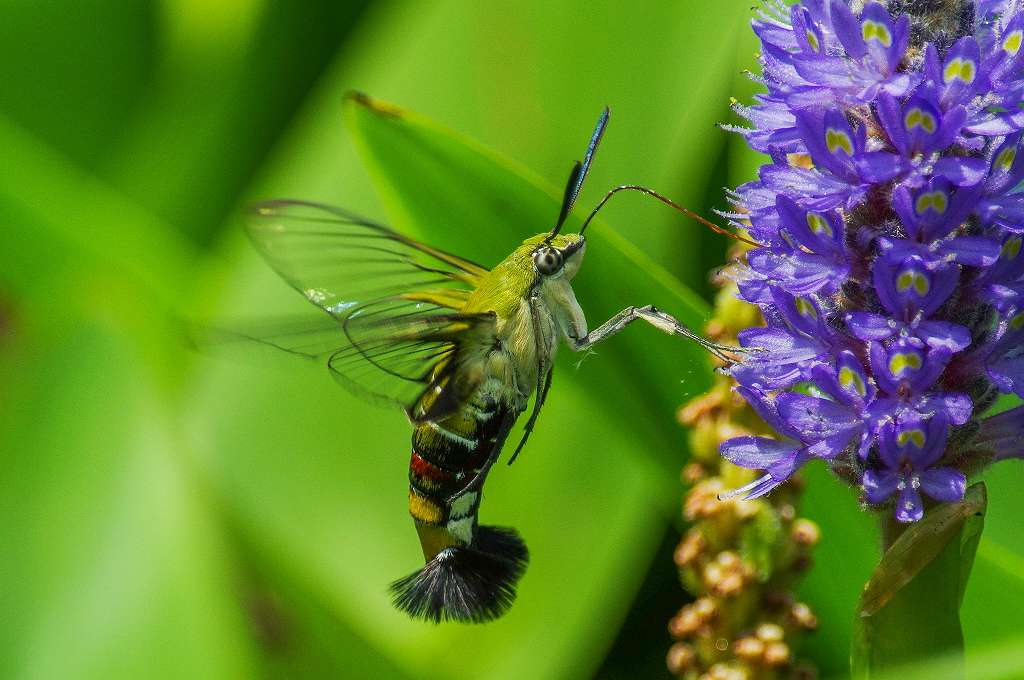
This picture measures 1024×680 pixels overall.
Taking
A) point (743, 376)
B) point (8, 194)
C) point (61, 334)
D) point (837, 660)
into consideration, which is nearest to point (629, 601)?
point (837, 660)

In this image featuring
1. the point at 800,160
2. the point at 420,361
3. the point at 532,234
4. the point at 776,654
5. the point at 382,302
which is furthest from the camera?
the point at 382,302

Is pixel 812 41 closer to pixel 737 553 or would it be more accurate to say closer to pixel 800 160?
pixel 800 160

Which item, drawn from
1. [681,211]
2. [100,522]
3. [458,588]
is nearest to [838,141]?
[681,211]

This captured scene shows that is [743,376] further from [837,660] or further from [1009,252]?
[837,660]

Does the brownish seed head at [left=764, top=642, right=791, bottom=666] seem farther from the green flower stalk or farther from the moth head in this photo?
the moth head

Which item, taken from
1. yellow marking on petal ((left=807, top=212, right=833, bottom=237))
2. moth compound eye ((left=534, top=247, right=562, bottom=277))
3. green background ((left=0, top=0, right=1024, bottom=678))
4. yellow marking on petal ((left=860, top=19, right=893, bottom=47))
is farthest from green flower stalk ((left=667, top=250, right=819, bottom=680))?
yellow marking on petal ((left=860, top=19, right=893, bottom=47))

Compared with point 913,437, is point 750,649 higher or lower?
lower

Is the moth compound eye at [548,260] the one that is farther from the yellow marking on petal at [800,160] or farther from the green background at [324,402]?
the yellow marking on petal at [800,160]
